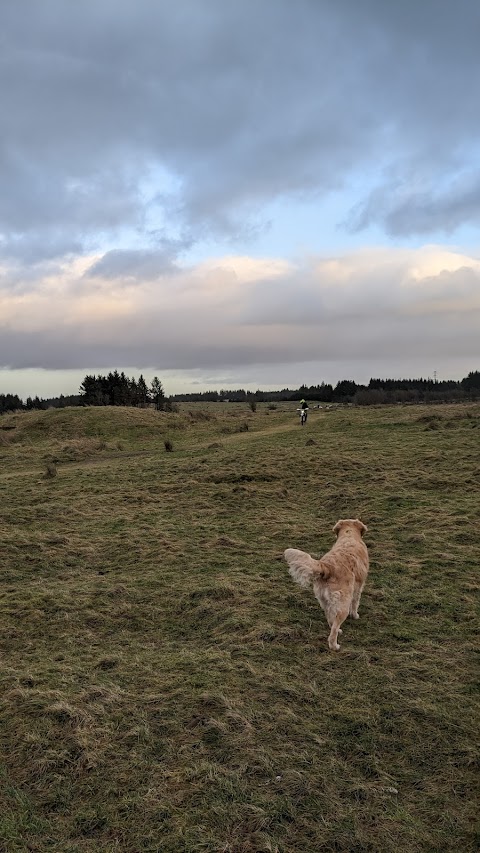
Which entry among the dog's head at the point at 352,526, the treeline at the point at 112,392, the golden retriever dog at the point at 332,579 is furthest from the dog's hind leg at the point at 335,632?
the treeline at the point at 112,392

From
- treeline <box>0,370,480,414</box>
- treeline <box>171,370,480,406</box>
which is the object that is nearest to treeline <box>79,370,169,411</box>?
treeline <box>0,370,480,414</box>

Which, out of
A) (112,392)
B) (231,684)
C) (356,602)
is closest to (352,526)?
→ (356,602)

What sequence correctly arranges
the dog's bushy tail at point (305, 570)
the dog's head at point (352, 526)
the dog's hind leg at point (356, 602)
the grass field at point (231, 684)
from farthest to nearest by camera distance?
the dog's head at point (352, 526)
the dog's hind leg at point (356, 602)
the dog's bushy tail at point (305, 570)
the grass field at point (231, 684)

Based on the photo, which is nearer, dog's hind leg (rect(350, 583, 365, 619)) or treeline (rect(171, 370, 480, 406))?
dog's hind leg (rect(350, 583, 365, 619))

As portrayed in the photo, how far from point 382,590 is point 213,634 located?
2.71 meters

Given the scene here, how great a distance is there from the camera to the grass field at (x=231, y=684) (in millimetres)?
3508

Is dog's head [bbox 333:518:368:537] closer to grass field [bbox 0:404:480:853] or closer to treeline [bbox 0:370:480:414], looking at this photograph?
grass field [bbox 0:404:480:853]

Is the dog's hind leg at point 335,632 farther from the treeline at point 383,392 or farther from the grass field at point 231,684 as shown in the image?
the treeline at point 383,392

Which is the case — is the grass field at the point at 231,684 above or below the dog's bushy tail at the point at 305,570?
below

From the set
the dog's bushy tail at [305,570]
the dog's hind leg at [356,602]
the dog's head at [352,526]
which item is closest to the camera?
the dog's bushy tail at [305,570]

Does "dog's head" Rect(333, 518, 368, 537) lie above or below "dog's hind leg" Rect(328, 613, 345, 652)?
above

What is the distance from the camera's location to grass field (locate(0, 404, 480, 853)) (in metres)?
3.51

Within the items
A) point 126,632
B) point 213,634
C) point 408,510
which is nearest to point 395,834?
point 213,634

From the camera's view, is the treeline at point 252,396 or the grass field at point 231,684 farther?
the treeline at point 252,396
